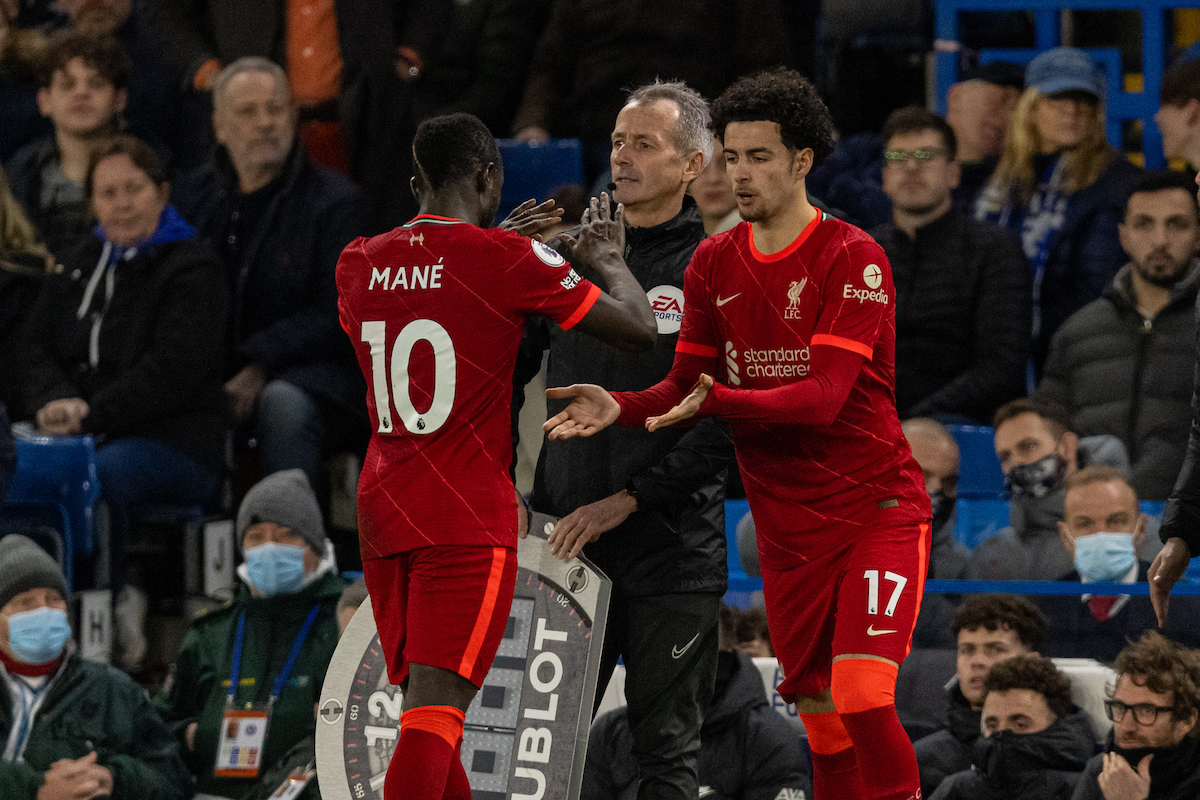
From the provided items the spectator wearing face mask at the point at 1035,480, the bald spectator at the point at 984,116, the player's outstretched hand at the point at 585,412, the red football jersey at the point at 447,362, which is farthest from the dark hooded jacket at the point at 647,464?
the bald spectator at the point at 984,116

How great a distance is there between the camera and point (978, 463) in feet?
22.5

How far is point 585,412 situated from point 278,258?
4062 millimetres

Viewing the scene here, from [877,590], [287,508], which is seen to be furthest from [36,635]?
[877,590]

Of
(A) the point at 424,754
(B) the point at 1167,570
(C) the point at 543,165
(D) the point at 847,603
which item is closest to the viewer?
(A) the point at 424,754

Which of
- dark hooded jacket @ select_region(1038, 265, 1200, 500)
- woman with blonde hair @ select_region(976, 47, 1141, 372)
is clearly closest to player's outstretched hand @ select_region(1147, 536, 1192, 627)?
dark hooded jacket @ select_region(1038, 265, 1200, 500)

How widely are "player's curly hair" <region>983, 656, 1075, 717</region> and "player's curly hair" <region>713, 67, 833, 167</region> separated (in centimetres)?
197

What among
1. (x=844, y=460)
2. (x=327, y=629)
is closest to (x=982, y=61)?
(x=327, y=629)

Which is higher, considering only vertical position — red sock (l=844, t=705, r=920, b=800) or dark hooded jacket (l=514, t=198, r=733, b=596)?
dark hooded jacket (l=514, t=198, r=733, b=596)

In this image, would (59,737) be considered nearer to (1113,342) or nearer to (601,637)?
(601,637)

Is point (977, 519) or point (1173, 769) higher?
point (977, 519)

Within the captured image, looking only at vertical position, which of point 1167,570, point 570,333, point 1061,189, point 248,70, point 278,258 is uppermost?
point 248,70

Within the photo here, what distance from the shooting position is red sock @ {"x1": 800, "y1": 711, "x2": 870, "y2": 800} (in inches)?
165

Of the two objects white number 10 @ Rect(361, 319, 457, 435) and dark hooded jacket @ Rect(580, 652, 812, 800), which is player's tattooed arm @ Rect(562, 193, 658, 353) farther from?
dark hooded jacket @ Rect(580, 652, 812, 800)

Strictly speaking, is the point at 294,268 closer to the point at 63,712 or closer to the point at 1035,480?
the point at 63,712
